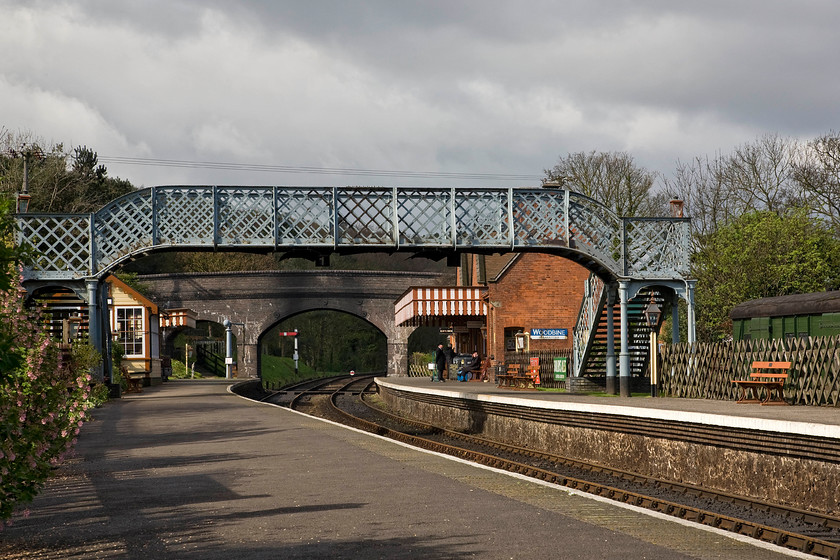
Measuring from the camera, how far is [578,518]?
8336mm

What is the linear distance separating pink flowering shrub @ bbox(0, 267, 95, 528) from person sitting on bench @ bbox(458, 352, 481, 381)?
29.5 meters

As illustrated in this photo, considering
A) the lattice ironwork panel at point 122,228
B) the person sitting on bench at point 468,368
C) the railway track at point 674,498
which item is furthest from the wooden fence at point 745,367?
the person sitting on bench at point 468,368

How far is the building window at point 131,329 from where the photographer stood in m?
42.8

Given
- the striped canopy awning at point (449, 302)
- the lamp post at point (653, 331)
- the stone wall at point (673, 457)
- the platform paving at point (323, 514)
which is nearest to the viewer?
the platform paving at point (323, 514)

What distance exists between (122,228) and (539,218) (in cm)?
1048

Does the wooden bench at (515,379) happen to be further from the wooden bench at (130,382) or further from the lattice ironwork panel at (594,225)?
the wooden bench at (130,382)

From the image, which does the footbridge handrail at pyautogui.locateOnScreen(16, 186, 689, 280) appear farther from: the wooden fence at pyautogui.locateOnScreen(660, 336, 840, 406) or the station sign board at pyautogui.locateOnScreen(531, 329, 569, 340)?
the station sign board at pyautogui.locateOnScreen(531, 329, 569, 340)

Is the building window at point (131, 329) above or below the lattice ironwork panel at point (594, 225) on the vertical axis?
below

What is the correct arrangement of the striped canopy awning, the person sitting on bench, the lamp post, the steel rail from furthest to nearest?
the striped canopy awning < the person sitting on bench < the lamp post < the steel rail

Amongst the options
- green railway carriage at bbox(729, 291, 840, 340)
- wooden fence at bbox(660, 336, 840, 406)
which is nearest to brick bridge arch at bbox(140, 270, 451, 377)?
green railway carriage at bbox(729, 291, 840, 340)

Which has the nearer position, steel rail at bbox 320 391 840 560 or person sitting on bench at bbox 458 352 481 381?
steel rail at bbox 320 391 840 560

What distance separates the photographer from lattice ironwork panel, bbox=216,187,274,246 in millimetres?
25203

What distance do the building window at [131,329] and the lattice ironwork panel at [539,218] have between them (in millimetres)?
22246

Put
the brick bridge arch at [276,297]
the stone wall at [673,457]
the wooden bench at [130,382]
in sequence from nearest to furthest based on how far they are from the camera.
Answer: the stone wall at [673,457] → the wooden bench at [130,382] → the brick bridge arch at [276,297]
